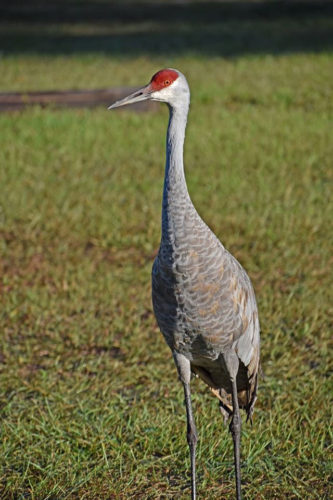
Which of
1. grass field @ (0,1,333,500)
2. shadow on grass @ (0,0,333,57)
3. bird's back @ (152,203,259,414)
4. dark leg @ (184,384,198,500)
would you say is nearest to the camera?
bird's back @ (152,203,259,414)

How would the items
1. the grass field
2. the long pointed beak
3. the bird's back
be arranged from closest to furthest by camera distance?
the bird's back < the long pointed beak < the grass field

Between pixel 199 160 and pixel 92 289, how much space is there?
3.20 meters

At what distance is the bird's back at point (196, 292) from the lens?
273 cm

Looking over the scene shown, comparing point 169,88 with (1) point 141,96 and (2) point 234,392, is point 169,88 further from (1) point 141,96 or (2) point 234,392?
(2) point 234,392

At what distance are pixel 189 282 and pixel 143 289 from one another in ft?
8.36

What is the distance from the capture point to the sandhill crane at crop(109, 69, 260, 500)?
8.97 ft

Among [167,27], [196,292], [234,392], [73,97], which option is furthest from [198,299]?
[167,27]

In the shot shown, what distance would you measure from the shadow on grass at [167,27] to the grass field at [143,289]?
4686mm

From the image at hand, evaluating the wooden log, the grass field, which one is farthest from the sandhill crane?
the wooden log

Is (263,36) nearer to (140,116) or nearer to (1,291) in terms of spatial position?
(140,116)

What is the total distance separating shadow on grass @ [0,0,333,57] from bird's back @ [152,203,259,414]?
12.9 m

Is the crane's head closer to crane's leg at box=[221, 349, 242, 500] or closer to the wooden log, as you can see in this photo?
crane's leg at box=[221, 349, 242, 500]

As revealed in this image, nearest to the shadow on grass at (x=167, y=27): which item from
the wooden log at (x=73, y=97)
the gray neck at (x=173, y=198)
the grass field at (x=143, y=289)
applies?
the grass field at (x=143, y=289)

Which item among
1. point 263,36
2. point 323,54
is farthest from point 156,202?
point 263,36
